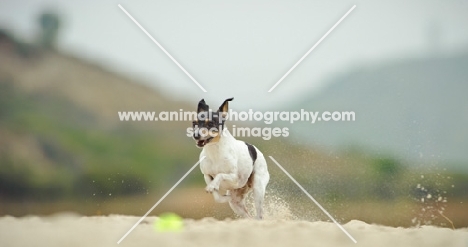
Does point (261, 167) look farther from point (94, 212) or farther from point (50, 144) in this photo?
point (50, 144)

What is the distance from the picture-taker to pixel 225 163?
16.1 ft

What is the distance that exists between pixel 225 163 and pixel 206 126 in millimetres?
376

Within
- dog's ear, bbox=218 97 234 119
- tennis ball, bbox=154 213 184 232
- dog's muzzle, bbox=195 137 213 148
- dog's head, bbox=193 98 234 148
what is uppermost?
dog's ear, bbox=218 97 234 119

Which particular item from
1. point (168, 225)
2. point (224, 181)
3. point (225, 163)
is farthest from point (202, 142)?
point (168, 225)

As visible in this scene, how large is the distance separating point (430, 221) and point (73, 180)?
436cm

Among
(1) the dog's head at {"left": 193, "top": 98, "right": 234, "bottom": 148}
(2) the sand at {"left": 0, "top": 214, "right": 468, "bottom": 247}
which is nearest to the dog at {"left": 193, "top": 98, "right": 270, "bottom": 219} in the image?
(1) the dog's head at {"left": 193, "top": 98, "right": 234, "bottom": 148}

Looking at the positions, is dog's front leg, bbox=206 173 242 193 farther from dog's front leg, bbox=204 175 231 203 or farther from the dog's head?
the dog's head

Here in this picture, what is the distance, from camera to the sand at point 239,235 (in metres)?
4.43

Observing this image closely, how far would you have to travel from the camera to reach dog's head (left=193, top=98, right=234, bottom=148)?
4.75 meters

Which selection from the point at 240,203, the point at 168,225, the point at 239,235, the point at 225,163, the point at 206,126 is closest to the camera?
the point at 239,235

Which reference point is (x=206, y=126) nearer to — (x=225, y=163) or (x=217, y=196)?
(x=225, y=163)

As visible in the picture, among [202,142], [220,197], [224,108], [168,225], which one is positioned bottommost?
[168,225]

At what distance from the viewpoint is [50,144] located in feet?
23.7

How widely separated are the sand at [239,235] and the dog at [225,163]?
353mm
